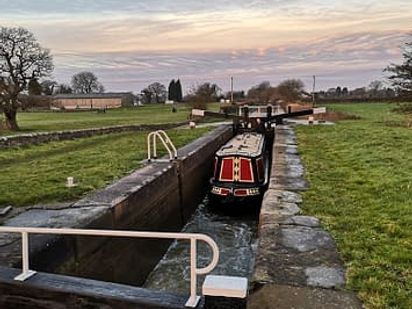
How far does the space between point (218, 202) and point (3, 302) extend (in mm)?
7556

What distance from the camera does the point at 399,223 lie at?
5.32 m

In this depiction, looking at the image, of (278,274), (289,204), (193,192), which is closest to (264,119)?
(193,192)

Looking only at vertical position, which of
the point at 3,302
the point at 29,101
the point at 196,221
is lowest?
the point at 196,221

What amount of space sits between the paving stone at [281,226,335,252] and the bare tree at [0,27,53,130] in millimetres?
18141

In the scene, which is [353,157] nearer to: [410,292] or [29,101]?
[410,292]

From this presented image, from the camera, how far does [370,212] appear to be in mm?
5891

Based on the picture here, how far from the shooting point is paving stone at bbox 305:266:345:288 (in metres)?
3.70

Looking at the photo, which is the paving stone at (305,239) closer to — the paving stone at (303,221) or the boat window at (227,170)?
the paving stone at (303,221)

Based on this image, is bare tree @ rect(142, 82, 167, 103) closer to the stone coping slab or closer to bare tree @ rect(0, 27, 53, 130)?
bare tree @ rect(0, 27, 53, 130)

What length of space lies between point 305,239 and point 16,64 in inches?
785

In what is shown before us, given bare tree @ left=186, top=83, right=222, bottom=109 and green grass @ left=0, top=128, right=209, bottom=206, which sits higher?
bare tree @ left=186, top=83, right=222, bottom=109

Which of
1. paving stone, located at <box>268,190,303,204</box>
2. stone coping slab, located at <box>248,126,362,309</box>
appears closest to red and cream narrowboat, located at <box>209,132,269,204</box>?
paving stone, located at <box>268,190,303,204</box>

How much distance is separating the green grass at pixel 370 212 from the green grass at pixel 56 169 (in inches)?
153

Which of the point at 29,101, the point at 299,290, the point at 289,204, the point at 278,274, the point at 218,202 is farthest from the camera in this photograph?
the point at 29,101
